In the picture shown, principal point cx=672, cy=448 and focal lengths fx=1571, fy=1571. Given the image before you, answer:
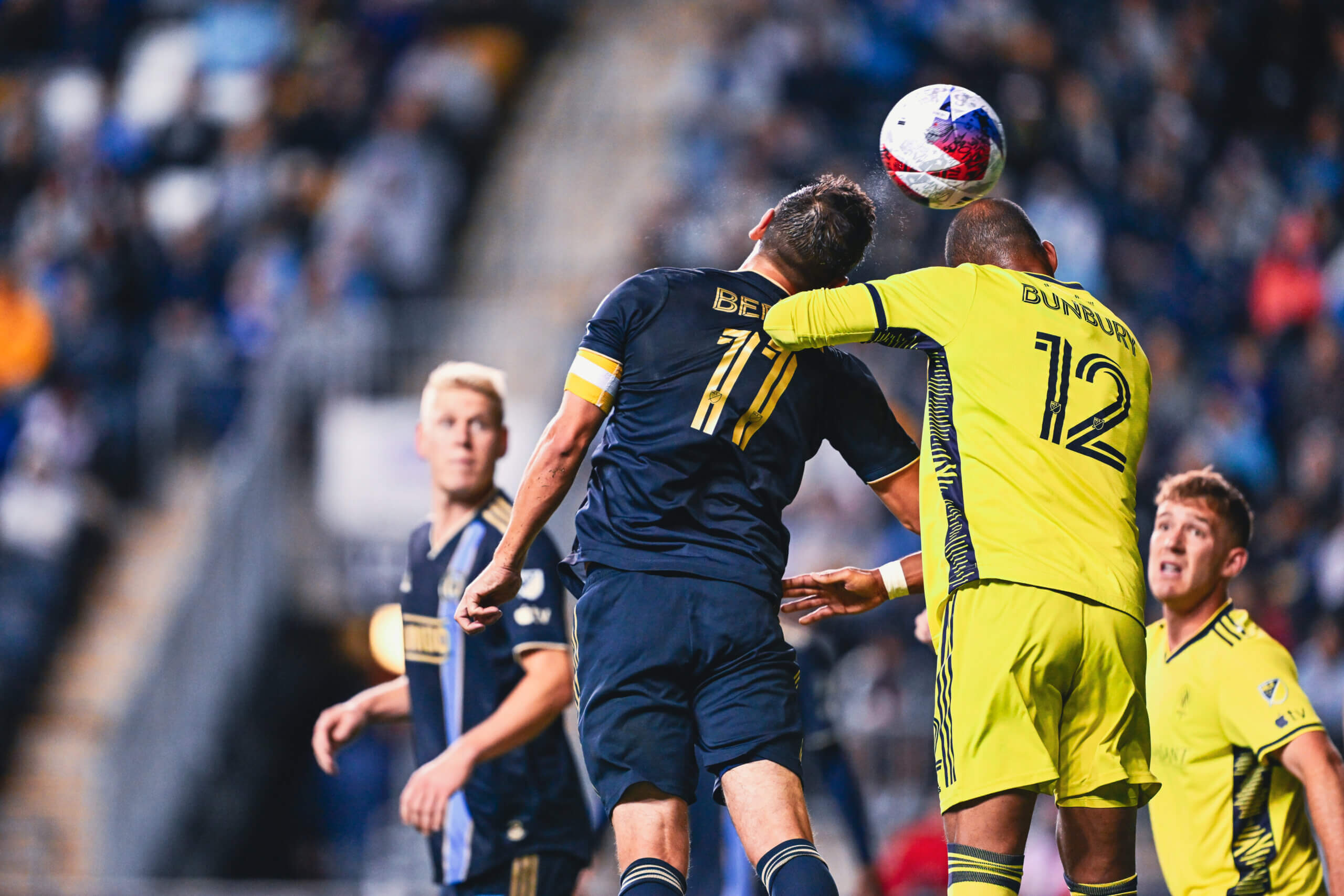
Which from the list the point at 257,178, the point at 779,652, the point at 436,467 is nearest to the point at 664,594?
the point at 779,652

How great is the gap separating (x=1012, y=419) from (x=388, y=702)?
9.46ft

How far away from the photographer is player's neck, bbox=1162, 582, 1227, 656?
561 centimetres

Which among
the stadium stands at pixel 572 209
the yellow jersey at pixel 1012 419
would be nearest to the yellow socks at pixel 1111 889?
the yellow jersey at pixel 1012 419

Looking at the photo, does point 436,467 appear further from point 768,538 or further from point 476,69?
point 476,69

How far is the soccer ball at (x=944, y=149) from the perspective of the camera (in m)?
5.02

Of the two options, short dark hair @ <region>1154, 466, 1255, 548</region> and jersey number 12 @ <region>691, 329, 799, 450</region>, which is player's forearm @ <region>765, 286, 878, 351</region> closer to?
jersey number 12 @ <region>691, 329, 799, 450</region>

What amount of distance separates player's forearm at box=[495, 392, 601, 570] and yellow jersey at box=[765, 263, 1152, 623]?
0.65 m

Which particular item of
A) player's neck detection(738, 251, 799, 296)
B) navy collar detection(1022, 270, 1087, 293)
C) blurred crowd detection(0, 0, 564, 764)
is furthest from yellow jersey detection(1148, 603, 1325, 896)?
blurred crowd detection(0, 0, 564, 764)

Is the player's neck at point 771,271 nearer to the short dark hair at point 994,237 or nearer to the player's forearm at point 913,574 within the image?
the short dark hair at point 994,237

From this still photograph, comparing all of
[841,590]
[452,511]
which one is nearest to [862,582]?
[841,590]

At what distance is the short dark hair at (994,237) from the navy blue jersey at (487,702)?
6.35 feet

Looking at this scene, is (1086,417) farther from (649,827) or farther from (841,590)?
(649,827)

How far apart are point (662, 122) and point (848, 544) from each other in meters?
7.65

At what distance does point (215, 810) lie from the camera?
14086 mm
